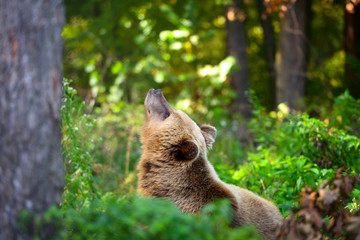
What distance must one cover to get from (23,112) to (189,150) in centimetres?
174

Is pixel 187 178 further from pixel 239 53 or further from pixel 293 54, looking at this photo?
pixel 239 53

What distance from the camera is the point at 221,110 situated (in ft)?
34.9

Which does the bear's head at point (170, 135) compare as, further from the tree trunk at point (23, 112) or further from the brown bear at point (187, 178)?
the tree trunk at point (23, 112)

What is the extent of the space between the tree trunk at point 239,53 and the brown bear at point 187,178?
7.11m

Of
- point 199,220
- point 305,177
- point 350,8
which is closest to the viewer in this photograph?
point 199,220

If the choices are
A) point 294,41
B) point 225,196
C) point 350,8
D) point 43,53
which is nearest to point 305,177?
point 225,196

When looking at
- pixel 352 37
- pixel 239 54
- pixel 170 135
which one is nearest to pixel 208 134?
pixel 170 135

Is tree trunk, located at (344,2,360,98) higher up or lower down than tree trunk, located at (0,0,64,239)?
lower down

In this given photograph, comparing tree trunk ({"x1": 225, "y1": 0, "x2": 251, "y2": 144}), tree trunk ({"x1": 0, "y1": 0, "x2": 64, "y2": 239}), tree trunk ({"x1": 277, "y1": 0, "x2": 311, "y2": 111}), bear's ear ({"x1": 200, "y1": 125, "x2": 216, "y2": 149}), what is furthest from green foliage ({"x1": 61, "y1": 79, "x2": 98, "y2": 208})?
tree trunk ({"x1": 225, "y1": 0, "x2": 251, "y2": 144})

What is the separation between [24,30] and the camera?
2863 mm

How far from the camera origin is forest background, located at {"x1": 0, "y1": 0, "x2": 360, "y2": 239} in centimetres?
288

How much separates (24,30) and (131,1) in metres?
9.51

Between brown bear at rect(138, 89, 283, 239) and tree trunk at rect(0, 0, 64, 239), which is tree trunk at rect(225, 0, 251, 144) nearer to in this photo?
brown bear at rect(138, 89, 283, 239)

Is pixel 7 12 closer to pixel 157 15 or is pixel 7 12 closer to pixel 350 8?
pixel 350 8
